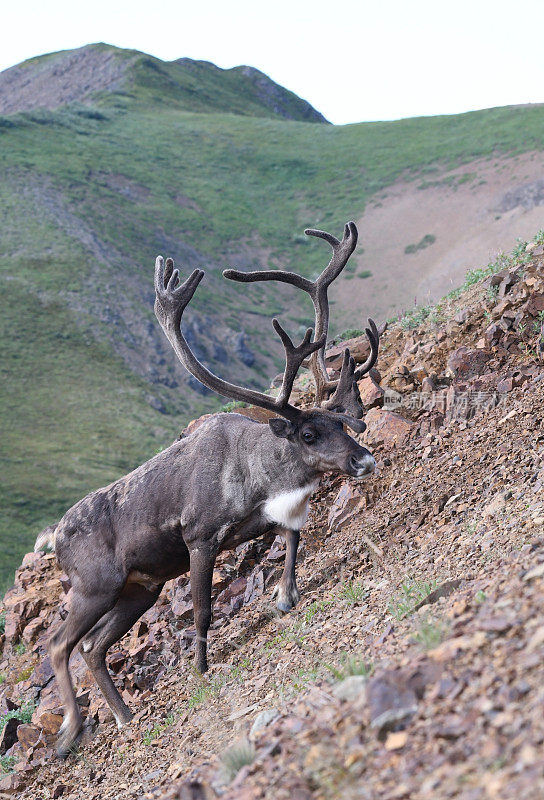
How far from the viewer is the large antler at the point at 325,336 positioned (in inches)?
329

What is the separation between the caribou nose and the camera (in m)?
7.74

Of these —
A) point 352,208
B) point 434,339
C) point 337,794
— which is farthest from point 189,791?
point 352,208

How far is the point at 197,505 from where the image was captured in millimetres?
7914

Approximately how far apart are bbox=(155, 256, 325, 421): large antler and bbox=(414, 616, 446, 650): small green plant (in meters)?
3.80

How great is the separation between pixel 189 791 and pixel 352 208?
6581cm

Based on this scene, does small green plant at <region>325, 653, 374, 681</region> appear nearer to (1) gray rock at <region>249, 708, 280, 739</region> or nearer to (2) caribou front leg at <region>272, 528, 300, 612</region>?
(1) gray rock at <region>249, 708, 280, 739</region>

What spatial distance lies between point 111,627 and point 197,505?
5.53 feet

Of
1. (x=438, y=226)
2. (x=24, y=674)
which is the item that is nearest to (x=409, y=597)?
(x=24, y=674)

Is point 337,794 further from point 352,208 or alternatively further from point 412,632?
point 352,208

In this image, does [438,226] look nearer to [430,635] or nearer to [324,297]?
[324,297]

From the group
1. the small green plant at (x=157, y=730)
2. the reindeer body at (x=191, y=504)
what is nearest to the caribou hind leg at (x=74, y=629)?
the reindeer body at (x=191, y=504)

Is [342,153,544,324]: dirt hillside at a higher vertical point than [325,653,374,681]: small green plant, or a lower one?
higher

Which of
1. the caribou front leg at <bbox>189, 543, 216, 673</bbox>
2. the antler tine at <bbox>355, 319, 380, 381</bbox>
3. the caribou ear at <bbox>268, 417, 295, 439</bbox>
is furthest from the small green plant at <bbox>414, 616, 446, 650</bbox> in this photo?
the antler tine at <bbox>355, 319, 380, 381</bbox>

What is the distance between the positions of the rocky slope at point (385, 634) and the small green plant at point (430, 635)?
16 mm
